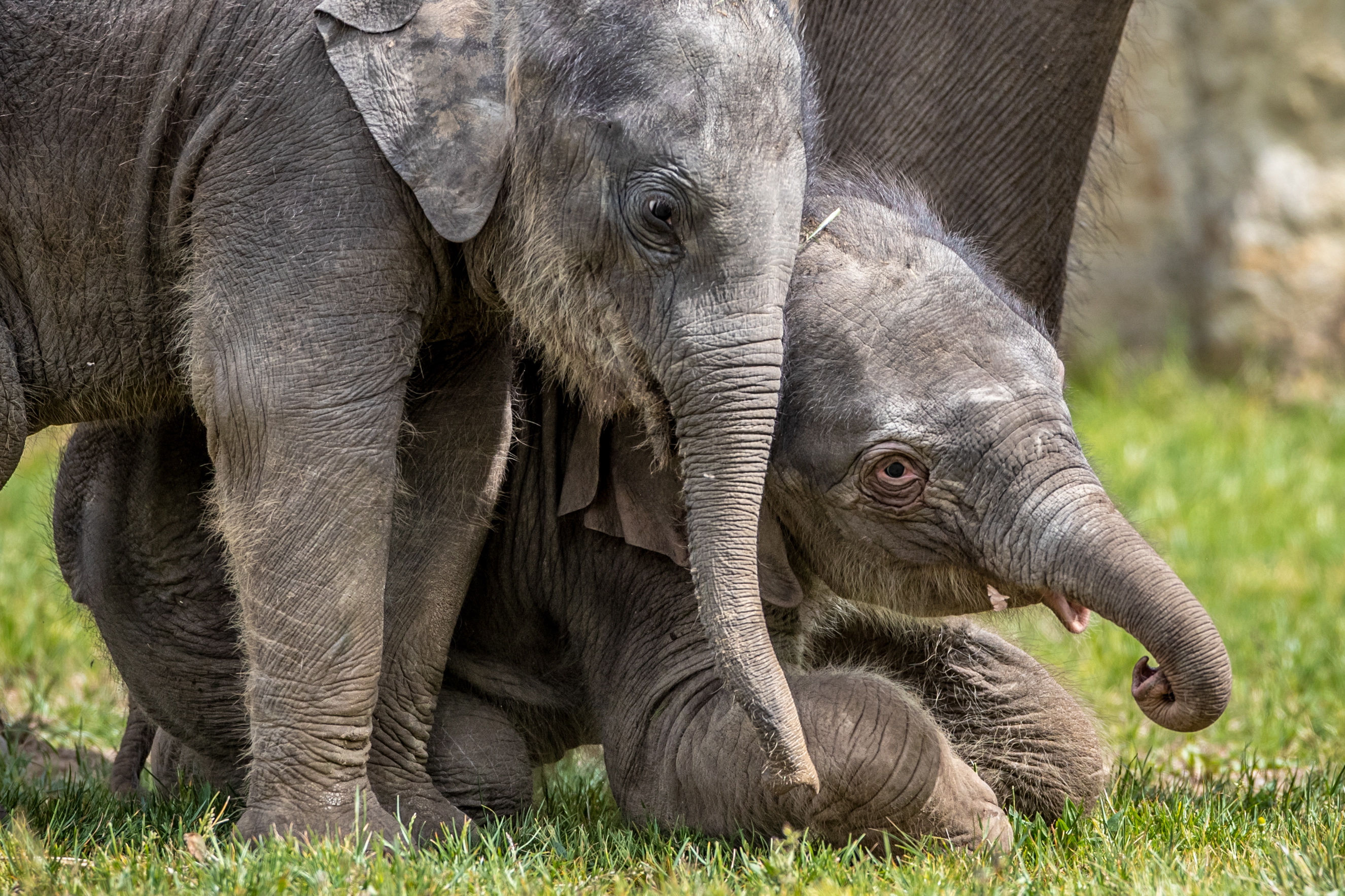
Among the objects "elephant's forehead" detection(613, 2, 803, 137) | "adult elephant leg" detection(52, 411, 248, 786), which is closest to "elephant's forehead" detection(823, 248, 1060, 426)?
"elephant's forehead" detection(613, 2, 803, 137)

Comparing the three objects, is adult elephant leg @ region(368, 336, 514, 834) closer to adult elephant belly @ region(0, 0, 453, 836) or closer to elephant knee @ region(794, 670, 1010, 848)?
adult elephant belly @ region(0, 0, 453, 836)

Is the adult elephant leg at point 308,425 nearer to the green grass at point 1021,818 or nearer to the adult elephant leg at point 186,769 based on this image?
the green grass at point 1021,818

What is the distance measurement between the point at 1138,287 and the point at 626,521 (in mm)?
8423

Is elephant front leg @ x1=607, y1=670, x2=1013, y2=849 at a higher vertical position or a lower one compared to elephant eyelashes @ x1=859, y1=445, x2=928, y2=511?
lower

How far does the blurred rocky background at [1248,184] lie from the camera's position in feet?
36.9

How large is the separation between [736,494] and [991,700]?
1.29 m

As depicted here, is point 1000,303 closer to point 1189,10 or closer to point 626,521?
point 626,521

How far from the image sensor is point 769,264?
3707 mm

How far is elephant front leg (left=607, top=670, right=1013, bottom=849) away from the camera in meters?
3.89

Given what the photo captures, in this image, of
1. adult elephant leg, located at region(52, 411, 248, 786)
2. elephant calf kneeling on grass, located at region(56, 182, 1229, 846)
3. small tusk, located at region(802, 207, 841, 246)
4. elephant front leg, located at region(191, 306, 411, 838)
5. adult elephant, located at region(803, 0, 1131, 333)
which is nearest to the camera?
elephant front leg, located at region(191, 306, 411, 838)

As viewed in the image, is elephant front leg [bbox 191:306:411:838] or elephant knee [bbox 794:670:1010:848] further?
elephant knee [bbox 794:670:1010:848]

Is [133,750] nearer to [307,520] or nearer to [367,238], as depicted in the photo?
[307,520]

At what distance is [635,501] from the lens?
4.32m

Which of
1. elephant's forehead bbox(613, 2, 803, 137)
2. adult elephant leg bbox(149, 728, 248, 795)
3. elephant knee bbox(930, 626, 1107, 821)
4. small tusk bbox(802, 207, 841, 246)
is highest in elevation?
elephant's forehead bbox(613, 2, 803, 137)
